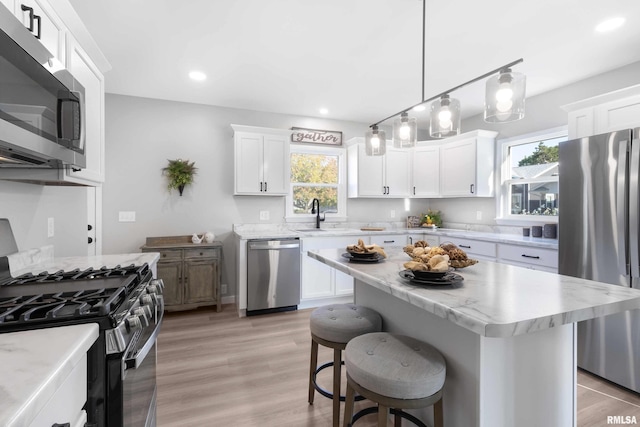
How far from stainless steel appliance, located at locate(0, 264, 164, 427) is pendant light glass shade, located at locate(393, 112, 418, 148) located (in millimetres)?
1847

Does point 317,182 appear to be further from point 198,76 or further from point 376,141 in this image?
point 376,141

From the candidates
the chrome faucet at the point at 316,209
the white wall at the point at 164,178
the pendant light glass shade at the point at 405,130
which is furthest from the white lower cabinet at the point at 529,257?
the white wall at the point at 164,178

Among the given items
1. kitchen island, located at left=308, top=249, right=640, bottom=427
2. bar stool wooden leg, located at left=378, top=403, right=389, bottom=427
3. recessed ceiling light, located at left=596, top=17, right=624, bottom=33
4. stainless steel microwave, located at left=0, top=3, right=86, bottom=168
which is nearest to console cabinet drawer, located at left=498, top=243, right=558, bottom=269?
kitchen island, located at left=308, top=249, right=640, bottom=427

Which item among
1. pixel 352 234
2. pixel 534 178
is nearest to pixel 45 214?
pixel 352 234

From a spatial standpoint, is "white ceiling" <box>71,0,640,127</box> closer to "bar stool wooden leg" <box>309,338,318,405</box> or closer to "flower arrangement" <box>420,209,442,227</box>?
"flower arrangement" <box>420,209,442,227</box>

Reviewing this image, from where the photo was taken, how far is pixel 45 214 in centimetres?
198

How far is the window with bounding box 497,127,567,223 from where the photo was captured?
11.8 feet

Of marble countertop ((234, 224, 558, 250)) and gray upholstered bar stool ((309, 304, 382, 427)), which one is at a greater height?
marble countertop ((234, 224, 558, 250))

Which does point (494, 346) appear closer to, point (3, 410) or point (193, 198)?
point (3, 410)

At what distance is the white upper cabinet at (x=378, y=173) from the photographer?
4.45 metres

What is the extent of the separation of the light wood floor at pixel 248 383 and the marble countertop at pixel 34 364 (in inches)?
52.8

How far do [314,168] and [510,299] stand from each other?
3735 millimetres

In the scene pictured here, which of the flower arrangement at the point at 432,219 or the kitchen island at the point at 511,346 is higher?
the flower arrangement at the point at 432,219

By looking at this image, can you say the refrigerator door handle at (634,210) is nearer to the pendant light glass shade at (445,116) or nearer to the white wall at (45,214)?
the pendant light glass shade at (445,116)
